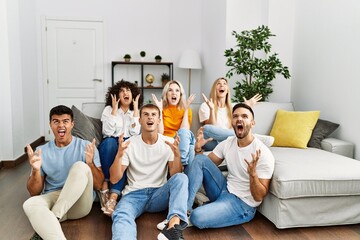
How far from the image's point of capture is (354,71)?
365 cm

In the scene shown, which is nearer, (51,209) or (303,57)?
(51,209)

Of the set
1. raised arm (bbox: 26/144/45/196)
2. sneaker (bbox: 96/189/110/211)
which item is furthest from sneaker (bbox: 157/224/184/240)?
raised arm (bbox: 26/144/45/196)

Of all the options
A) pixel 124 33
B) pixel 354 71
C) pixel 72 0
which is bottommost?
pixel 354 71

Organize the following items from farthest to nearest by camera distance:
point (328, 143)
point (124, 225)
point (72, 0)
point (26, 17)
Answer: point (72, 0) → point (26, 17) → point (328, 143) → point (124, 225)

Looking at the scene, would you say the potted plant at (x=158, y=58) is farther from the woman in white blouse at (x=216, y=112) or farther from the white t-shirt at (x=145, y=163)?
the white t-shirt at (x=145, y=163)

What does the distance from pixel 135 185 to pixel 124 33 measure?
4.26 metres

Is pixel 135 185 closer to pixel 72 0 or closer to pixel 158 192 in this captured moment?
pixel 158 192

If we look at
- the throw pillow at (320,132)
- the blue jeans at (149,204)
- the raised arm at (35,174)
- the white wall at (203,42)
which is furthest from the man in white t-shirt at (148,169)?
the white wall at (203,42)

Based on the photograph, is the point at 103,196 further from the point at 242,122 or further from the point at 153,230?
the point at 242,122

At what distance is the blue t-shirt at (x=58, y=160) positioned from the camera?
2.73m

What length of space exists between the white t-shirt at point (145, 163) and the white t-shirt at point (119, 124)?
1.70 ft

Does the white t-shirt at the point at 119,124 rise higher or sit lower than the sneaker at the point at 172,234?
higher

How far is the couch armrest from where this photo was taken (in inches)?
139

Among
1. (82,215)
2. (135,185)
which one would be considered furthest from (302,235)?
(82,215)
